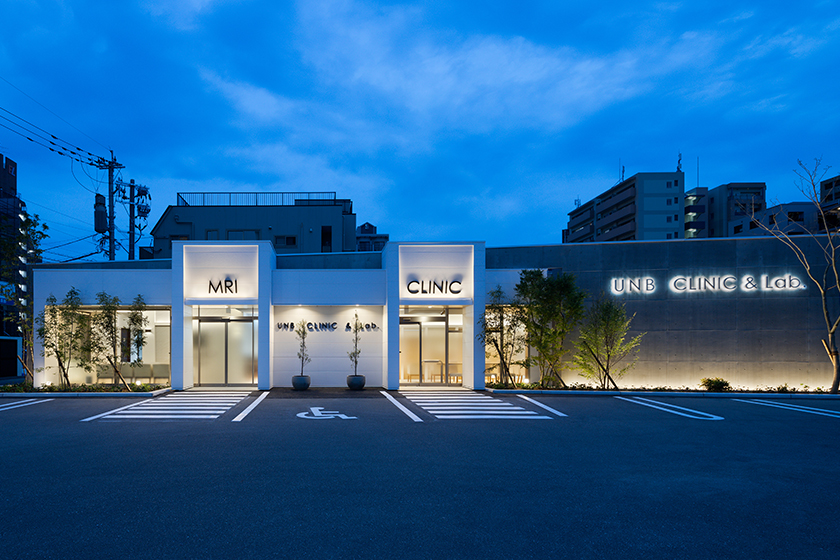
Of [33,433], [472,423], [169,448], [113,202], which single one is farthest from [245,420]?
[113,202]

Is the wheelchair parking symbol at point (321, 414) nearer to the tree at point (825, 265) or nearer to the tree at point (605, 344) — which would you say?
the tree at point (605, 344)

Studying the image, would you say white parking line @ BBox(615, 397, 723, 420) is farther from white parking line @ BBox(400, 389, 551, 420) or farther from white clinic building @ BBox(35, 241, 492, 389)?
white clinic building @ BBox(35, 241, 492, 389)

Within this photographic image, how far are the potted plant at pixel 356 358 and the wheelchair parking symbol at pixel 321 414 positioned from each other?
399 centimetres

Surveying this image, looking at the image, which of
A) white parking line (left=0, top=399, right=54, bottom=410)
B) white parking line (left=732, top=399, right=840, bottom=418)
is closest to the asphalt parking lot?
white parking line (left=732, top=399, right=840, bottom=418)

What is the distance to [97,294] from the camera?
1608 cm

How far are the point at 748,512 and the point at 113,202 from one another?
32429 millimetres

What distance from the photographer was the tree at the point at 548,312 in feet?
52.1

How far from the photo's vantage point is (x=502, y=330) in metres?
16.2

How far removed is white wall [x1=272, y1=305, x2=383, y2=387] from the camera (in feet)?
56.0

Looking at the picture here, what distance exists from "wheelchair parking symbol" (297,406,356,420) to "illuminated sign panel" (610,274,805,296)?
1152cm

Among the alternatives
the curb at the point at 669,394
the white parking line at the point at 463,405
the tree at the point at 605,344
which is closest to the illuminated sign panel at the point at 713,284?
the tree at the point at 605,344

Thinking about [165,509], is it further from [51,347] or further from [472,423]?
[51,347]

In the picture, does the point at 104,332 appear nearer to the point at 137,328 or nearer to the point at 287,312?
the point at 137,328

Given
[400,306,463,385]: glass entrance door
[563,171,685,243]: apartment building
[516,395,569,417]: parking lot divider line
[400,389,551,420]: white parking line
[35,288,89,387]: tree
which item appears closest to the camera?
[400,389,551,420]: white parking line
